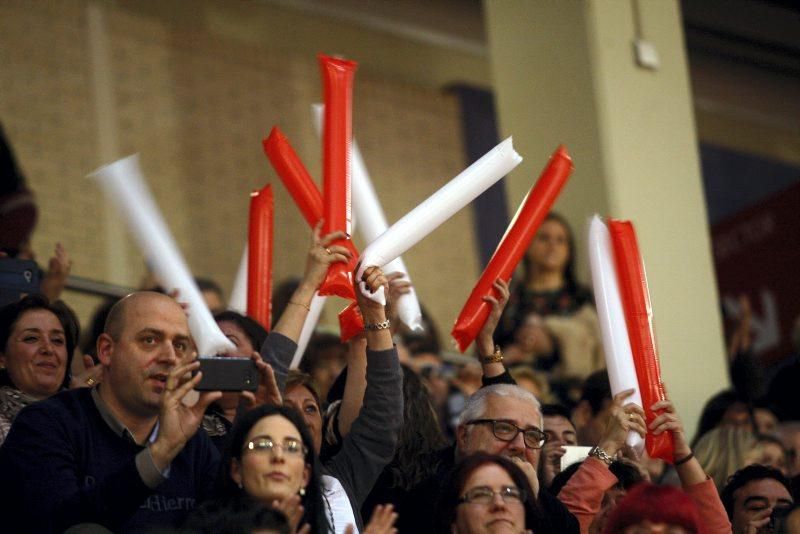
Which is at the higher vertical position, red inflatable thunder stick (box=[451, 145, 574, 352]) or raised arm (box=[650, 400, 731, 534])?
red inflatable thunder stick (box=[451, 145, 574, 352])

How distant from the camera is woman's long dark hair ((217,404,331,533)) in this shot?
3.99m

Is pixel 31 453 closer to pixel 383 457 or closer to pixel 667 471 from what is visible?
pixel 383 457

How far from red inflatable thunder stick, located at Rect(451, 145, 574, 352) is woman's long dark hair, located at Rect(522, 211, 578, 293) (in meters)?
2.30

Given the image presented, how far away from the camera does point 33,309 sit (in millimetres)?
5105

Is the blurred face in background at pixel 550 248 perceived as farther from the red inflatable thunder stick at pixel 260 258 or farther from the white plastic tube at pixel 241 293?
the red inflatable thunder stick at pixel 260 258

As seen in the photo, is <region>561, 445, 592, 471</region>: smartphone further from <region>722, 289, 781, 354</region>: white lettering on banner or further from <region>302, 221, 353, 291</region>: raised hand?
<region>722, 289, 781, 354</region>: white lettering on banner

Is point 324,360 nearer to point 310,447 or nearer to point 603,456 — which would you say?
point 603,456

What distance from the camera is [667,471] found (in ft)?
20.6

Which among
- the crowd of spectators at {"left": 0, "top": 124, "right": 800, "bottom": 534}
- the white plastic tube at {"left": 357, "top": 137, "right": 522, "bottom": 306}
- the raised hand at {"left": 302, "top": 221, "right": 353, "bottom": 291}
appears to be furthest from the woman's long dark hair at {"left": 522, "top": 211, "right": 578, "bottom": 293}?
the raised hand at {"left": 302, "top": 221, "right": 353, "bottom": 291}

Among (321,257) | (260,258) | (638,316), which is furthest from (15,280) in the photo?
(638,316)

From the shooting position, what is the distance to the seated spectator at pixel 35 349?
4.96 metres

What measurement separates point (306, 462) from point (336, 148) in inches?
46.4

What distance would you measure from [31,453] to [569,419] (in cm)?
217

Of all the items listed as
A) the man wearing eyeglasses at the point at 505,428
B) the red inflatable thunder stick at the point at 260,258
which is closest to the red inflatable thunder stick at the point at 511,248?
the man wearing eyeglasses at the point at 505,428
